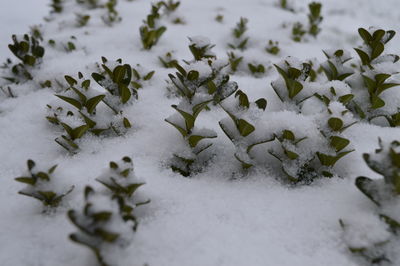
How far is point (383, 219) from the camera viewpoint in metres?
1.43

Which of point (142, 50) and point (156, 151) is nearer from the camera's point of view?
point (156, 151)

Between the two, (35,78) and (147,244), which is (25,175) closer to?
(147,244)

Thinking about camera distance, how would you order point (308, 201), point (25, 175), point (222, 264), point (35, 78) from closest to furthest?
point (222, 264), point (25, 175), point (308, 201), point (35, 78)

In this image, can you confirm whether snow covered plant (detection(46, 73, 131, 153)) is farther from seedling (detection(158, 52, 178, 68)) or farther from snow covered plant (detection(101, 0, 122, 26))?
snow covered plant (detection(101, 0, 122, 26))

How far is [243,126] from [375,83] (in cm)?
95

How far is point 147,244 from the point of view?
4.65ft

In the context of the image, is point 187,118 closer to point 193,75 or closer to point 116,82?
point 193,75

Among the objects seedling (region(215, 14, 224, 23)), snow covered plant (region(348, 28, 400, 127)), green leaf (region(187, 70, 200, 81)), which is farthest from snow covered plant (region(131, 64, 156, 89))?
seedling (region(215, 14, 224, 23))

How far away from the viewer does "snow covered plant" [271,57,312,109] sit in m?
1.94

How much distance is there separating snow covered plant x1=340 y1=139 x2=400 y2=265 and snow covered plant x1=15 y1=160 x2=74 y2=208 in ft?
4.29

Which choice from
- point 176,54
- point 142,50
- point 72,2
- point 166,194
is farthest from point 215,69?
point 72,2

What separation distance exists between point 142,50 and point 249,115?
201cm

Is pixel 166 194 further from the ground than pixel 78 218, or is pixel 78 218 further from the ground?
pixel 78 218

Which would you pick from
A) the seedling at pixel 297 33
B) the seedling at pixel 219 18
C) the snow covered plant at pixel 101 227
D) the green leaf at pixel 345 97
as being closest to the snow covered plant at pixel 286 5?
the seedling at pixel 297 33
